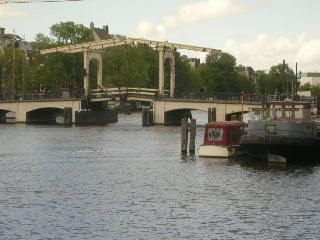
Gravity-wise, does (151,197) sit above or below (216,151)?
below

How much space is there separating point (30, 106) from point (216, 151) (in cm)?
4832

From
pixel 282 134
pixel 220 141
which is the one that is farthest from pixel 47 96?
pixel 282 134

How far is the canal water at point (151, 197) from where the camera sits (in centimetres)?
2303

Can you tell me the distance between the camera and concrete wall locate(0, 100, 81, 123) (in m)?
84.8

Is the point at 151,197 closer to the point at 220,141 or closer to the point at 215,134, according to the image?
the point at 215,134

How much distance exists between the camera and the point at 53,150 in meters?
49.1

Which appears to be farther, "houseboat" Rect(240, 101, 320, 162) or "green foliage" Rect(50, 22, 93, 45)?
"green foliage" Rect(50, 22, 93, 45)

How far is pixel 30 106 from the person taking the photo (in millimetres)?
86688

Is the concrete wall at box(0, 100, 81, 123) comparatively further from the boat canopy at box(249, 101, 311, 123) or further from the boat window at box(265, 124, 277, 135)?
the boat window at box(265, 124, 277, 135)

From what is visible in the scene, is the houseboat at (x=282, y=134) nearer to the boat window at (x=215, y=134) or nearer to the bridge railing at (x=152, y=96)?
the boat window at (x=215, y=134)

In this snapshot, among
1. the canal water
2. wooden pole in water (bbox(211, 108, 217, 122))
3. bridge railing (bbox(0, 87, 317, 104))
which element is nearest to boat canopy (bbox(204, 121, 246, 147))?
the canal water

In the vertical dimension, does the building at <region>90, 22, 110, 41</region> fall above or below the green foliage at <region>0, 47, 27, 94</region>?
above

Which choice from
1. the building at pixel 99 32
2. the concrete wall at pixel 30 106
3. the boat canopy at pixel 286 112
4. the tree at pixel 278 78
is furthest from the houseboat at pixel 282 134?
the building at pixel 99 32

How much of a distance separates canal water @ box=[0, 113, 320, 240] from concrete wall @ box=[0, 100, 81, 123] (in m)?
38.1
